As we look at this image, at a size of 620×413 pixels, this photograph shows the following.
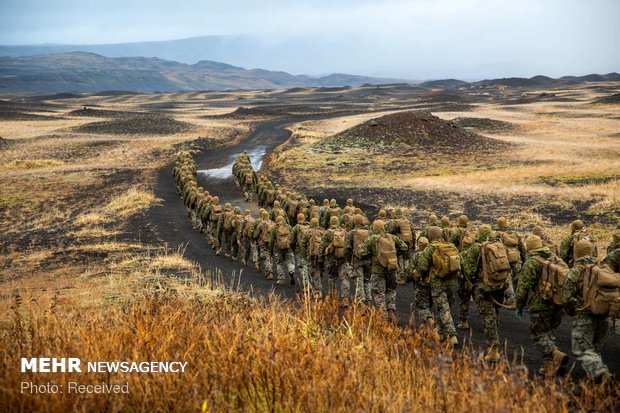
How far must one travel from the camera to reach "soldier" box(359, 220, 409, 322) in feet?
34.8

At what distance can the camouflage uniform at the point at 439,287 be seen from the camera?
9516 millimetres

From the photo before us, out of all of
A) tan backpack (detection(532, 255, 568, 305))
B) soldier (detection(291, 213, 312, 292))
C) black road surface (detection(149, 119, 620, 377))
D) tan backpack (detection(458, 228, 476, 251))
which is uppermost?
tan backpack (detection(532, 255, 568, 305))

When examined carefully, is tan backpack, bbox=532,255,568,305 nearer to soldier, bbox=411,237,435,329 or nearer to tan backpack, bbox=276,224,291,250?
soldier, bbox=411,237,435,329

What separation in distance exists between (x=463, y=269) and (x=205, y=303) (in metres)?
5.30

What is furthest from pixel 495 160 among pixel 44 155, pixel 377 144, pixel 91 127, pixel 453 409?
pixel 91 127

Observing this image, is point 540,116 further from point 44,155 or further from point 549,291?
point 549,291

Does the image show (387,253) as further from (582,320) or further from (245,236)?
(245,236)

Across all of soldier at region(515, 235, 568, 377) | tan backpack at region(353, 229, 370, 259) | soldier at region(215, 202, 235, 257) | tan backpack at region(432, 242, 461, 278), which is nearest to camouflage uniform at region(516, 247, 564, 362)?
soldier at region(515, 235, 568, 377)

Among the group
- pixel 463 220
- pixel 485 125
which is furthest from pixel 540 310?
pixel 485 125

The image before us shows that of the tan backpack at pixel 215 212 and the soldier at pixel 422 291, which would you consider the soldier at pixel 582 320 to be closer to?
the soldier at pixel 422 291

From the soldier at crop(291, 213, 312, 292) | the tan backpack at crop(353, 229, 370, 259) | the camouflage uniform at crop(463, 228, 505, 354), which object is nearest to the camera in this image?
the camouflage uniform at crop(463, 228, 505, 354)

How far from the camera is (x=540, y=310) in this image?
834 cm

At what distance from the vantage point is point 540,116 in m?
67.7

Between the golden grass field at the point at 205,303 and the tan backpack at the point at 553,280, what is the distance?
4.75ft
